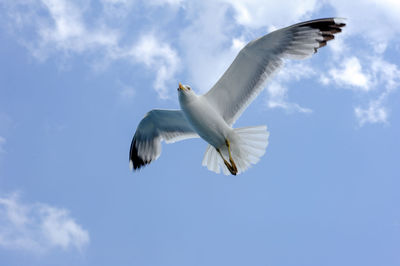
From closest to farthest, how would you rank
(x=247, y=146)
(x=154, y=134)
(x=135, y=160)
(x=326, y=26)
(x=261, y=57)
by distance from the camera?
(x=326, y=26)
(x=261, y=57)
(x=247, y=146)
(x=154, y=134)
(x=135, y=160)

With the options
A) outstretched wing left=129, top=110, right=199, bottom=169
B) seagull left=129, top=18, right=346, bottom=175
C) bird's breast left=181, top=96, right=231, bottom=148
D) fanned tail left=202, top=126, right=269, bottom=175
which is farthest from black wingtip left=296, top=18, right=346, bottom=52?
outstretched wing left=129, top=110, right=199, bottom=169

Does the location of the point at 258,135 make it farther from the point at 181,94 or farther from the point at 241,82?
the point at 181,94

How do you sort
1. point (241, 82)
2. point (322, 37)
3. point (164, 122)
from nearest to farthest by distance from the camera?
point (322, 37)
point (241, 82)
point (164, 122)

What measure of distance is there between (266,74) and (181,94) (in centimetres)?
106

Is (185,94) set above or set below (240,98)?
above

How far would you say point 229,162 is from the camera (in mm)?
6020

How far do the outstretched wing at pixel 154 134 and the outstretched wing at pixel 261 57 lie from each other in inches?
27.2

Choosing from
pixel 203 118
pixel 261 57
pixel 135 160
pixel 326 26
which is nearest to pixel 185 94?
pixel 203 118

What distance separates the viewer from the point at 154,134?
21.3ft

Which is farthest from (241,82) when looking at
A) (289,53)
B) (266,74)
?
(289,53)

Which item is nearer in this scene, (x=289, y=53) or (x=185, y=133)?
(x=289, y=53)

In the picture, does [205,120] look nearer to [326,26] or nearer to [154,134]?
[154,134]

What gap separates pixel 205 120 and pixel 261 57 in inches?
39.6

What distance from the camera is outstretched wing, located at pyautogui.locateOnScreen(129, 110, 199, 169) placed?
243 inches
